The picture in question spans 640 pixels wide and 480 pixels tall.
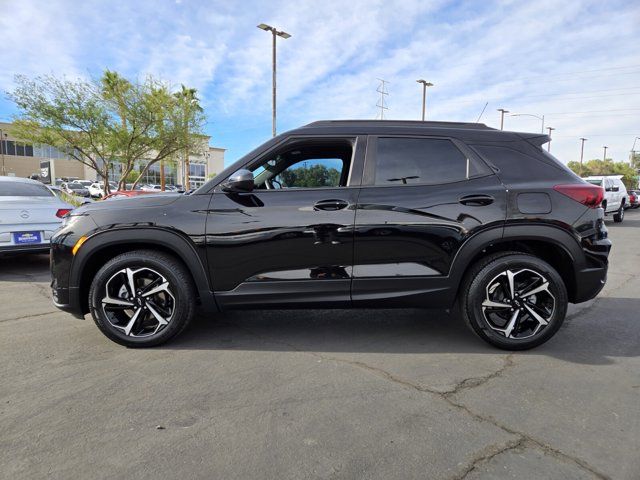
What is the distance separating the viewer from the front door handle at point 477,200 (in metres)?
3.44

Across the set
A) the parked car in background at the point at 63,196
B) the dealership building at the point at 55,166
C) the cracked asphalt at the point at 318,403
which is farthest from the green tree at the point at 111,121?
the dealership building at the point at 55,166

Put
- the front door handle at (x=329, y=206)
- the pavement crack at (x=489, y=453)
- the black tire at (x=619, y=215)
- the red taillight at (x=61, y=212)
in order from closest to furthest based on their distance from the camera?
1. the pavement crack at (x=489, y=453)
2. the front door handle at (x=329, y=206)
3. the red taillight at (x=61, y=212)
4. the black tire at (x=619, y=215)

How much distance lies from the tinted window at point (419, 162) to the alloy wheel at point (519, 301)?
0.92 meters

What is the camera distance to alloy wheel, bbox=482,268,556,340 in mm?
3475

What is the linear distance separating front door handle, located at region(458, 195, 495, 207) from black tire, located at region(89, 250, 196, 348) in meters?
2.32

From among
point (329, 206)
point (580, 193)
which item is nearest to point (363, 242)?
point (329, 206)

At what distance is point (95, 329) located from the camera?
407 centimetres

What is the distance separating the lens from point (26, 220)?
A: 21.4ft

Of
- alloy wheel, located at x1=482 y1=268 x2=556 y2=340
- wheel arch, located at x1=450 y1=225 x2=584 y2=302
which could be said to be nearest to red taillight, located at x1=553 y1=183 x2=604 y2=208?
wheel arch, located at x1=450 y1=225 x2=584 y2=302

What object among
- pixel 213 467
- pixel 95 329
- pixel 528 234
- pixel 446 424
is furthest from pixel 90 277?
pixel 528 234

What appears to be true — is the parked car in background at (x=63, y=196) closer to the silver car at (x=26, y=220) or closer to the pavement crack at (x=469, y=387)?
the silver car at (x=26, y=220)

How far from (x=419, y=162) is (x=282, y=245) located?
132 centimetres

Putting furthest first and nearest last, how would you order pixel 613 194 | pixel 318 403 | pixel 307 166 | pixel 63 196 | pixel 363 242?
1. pixel 613 194
2. pixel 63 196
3. pixel 307 166
4. pixel 363 242
5. pixel 318 403

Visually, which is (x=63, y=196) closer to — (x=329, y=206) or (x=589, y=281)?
(x=329, y=206)
